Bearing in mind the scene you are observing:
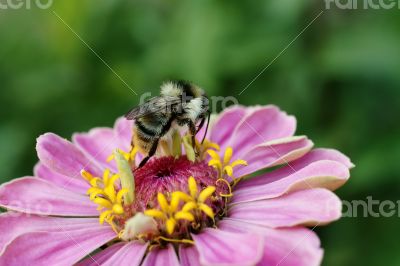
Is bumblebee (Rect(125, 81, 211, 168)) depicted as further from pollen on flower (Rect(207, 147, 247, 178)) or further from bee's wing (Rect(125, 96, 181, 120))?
pollen on flower (Rect(207, 147, 247, 178))

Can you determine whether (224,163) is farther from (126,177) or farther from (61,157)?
(61,157)

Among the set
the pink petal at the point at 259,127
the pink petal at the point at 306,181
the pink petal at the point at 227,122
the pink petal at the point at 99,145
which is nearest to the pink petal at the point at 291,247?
the pink petal at the point at 306,181

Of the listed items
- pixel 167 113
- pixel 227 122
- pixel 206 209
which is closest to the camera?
pixel 206 209

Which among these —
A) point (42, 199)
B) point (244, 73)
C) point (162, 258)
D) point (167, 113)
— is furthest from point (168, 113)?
point (244, 73)

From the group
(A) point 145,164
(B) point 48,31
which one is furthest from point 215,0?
(A) point 145,164

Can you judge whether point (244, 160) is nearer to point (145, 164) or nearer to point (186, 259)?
point (145, 164)

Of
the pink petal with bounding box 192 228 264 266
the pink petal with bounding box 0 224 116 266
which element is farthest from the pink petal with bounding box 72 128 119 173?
the pink petal with bounding box 192 228 264 266
